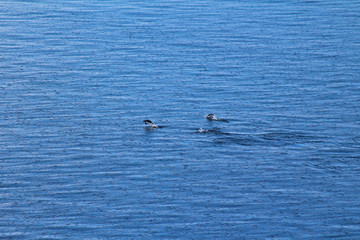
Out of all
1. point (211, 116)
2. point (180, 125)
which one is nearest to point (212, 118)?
point (211, 116)

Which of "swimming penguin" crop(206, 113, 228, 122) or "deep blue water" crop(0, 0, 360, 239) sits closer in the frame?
"deep blue water" crop(0, 0, 360, 239)

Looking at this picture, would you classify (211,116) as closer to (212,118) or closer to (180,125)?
(212,118)

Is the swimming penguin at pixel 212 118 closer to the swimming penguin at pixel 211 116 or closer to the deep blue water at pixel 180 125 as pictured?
the swimming penguin at pixel 211 116

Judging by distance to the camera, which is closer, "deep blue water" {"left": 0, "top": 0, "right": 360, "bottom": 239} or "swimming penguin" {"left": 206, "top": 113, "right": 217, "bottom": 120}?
"deep blue water" {"left": 0, "top": 0, "right": 360, "bottom": 239}

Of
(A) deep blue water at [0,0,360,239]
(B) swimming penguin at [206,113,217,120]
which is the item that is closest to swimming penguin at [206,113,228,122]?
(B) swimming penguin at [206,113,217,120]

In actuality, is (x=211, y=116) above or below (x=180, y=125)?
above

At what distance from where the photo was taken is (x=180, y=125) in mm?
61969

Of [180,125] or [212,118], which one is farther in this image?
[212,118]

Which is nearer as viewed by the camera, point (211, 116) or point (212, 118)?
point (211, 116)

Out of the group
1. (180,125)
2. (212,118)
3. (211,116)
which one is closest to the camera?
(180,125)

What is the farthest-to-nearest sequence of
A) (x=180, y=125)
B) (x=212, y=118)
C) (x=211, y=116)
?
1. (x=212, y=118)
2. (x=211, y=116)
3. (x=180, y=125)

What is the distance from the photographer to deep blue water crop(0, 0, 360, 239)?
151 ft

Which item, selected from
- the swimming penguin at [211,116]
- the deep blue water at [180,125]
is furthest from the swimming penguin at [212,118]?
the deep blue water at [180,125]

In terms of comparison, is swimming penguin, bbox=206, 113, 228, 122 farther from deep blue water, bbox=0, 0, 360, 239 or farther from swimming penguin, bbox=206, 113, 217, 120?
deep blue water, bbox=0, 0, 360, 239
